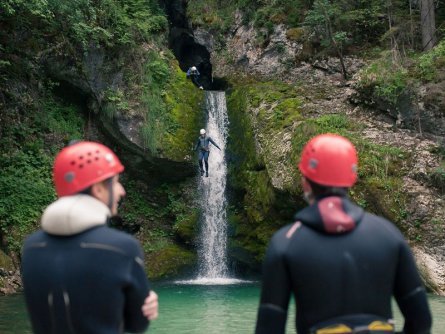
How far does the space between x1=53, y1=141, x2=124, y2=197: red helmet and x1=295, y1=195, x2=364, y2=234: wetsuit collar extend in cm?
78

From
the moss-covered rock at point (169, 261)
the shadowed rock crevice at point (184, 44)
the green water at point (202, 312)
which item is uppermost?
the shadowed rock crevice at point (184, 44)

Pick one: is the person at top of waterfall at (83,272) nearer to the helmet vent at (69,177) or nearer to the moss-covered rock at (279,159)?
the helmet vent at (69,177)

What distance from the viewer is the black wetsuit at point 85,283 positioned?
1.96 metres

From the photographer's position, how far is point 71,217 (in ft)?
6.54

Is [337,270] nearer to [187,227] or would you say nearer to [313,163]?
[313,163]

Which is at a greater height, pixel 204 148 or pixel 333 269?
pixel 333 269

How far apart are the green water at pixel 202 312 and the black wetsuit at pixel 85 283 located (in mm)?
6120

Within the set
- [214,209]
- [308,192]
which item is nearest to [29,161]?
[214,209]

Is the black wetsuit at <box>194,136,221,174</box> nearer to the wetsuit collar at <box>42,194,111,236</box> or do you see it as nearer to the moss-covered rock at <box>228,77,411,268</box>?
the moss-covered rock at <box>228,77,411,268</box>

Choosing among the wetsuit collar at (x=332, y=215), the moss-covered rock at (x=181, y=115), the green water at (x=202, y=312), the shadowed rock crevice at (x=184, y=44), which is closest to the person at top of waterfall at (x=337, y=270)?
the wetsuit collar at (x=332, y=215)

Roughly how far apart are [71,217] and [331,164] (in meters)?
0.99

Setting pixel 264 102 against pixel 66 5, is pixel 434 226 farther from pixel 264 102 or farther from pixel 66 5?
pixel 66 5

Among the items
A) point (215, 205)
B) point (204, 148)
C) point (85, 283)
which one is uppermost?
point (85, 283)

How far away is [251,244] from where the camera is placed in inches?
601
